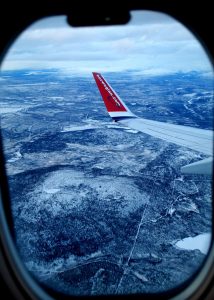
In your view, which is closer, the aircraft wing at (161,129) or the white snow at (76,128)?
the aircraft wing at (161,129)

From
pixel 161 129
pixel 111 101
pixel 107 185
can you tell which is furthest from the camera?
pixel 107 185

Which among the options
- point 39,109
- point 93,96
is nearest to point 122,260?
point 39,109

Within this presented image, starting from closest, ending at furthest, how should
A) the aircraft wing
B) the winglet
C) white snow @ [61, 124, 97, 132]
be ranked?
the aircraft wing → the winglet → white snow @ [61, 124, 97, 132]

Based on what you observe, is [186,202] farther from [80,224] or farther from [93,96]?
[93,96]

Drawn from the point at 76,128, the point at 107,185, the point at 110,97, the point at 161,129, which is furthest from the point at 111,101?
the point at 76,128

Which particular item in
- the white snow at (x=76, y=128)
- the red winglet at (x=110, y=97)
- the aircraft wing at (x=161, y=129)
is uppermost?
the red winglet at (x=110, y=97)

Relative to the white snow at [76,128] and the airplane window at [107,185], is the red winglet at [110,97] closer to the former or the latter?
the airplane window at [107,185]

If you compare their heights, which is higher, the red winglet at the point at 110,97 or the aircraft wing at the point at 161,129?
the red winglet at the point at 110,97

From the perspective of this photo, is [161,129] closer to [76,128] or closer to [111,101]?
[111,101]

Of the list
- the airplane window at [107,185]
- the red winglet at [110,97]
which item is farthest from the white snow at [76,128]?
the red winglet at [110,97]

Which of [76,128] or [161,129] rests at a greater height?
[161,129]

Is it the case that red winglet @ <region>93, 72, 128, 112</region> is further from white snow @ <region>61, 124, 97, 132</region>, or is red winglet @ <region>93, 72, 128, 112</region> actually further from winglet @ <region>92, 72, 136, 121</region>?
white snow @ <region>61, 124, 97, 132</region>

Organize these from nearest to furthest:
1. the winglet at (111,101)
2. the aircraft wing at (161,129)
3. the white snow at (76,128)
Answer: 1. the aircraft wing at (161,129)
2. the winglet at (111,101)
3. the white snow at (76,128)

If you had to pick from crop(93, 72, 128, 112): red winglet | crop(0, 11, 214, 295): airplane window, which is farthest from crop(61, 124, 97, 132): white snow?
crop(93, 72, 128, 112): red winglet
